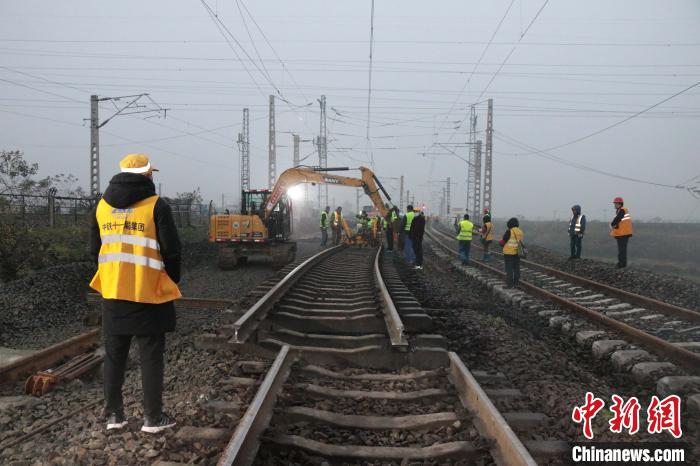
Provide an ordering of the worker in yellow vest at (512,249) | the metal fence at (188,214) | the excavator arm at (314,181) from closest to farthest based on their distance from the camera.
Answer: the worker in yellow vest at (512,249), the excavator arm at (314,181), the metal fence at (188,214)

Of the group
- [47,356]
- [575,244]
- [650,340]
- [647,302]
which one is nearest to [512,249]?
[647,302]

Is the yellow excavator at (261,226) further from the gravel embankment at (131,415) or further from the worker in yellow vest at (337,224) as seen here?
the gravel embankment at (131,415)

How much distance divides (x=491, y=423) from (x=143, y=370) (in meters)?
2.30

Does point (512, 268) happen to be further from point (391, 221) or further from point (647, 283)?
point (391, 221)

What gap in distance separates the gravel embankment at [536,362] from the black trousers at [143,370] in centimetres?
267

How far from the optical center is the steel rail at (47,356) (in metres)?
4.73

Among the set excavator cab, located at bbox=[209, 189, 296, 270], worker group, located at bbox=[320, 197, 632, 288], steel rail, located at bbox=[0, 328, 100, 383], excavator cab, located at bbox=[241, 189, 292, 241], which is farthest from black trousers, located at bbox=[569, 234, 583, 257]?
steel rail, located at bbox=[0, 328, 100, 383]

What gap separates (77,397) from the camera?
4.13 metres

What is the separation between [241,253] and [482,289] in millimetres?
7356

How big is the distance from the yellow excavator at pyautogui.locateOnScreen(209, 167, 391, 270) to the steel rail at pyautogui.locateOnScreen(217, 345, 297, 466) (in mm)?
11161

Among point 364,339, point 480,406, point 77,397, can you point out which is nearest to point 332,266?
point 364,339

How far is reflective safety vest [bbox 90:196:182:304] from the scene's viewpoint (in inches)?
124

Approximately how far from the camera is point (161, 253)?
3.24m

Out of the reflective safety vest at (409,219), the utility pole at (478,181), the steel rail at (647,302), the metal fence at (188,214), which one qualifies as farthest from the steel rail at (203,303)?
the utility pole at (478,181)
